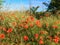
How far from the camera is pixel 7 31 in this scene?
314 inches

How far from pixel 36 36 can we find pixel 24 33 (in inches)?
24.0

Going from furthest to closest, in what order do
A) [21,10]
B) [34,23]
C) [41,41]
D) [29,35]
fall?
[21,10] < [34,23] < [29,35] < [41,41]

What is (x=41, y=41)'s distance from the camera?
7.34 metres

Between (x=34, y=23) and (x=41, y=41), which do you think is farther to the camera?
(x=34, y=23)

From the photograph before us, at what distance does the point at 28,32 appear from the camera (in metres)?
8.07

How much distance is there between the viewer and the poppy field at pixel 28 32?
24.8ft

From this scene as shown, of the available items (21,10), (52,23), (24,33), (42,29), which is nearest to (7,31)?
(24,33)

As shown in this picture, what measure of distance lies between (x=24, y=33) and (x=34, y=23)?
0.78 m

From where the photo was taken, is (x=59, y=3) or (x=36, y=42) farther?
(x=59, y=3)

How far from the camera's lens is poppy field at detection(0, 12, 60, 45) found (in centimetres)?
757

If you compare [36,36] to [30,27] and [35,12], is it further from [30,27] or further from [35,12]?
[35,12]

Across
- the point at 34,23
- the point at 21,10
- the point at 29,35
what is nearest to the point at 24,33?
the point at 29,35

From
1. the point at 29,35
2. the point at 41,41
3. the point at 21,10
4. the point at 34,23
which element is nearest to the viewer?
the point at 41,41

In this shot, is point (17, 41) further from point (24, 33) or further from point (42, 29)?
point (42, 29)
